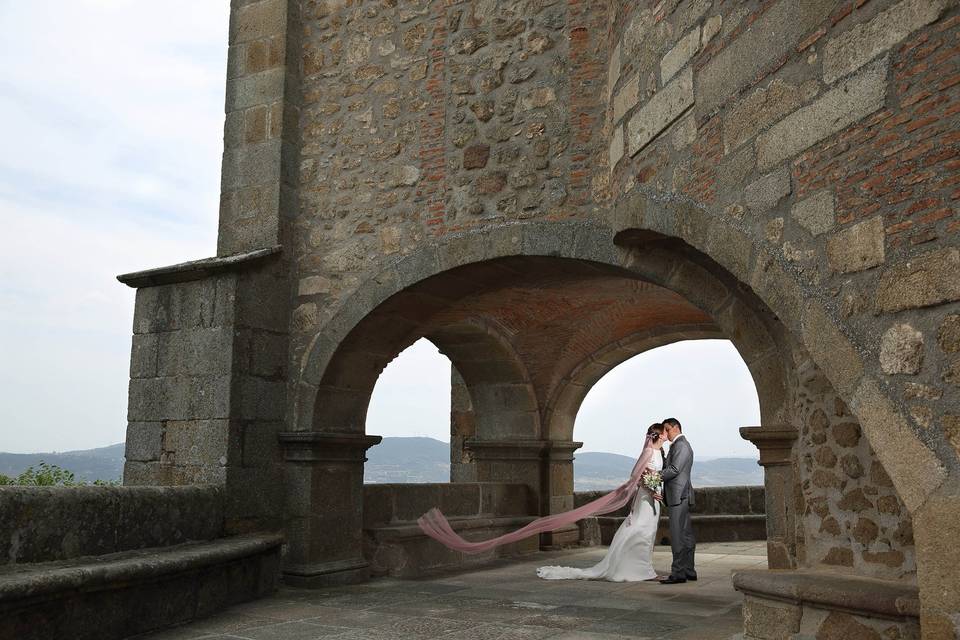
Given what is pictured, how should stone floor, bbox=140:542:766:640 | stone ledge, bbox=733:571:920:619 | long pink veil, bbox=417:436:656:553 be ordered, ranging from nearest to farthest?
1. stone ledge, bbox=733:571:920:619
2. stone floor, bbox=140:542:766:640
3. long pink veil, bbox=417:436:656:553

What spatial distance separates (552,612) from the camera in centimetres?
499

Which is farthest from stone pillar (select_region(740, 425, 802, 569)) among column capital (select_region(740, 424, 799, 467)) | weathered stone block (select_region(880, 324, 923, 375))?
weathered stone block (select_region(880, 324, 923, 375))

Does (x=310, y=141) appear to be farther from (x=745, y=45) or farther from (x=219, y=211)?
(x=745, y=45)

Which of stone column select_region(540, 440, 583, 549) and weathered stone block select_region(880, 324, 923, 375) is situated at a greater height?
weathered stone block select_region(880, 324, 923, 375)

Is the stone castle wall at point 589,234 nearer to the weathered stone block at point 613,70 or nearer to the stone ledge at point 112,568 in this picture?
the weathered stone block at point 613,70

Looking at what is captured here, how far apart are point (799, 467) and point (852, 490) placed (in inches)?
15.4

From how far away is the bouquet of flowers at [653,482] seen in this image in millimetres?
6672

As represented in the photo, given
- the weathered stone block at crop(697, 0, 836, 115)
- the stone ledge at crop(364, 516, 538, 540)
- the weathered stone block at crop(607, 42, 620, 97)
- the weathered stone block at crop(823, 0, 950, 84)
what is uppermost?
the weathered stone block at crop(607, 42, 620, 97)

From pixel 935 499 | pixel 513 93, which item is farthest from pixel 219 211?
pixel 935 499

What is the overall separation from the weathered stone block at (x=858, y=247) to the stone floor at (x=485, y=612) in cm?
215

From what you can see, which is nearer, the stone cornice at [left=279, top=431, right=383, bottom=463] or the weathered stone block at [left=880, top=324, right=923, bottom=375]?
the weathered stone block at [left=880, top=324, right=923, bottom=375]

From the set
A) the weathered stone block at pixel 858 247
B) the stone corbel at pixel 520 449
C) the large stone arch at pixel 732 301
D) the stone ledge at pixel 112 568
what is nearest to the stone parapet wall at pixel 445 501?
the stone corbel at pixel 520 449

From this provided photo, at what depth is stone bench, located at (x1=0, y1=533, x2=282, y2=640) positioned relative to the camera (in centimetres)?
366

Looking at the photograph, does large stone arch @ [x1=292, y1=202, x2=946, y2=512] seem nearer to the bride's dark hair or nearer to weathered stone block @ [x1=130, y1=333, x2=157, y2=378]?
weathered stone block @ [x1=130, y1=333, x2=157, y2=378]
